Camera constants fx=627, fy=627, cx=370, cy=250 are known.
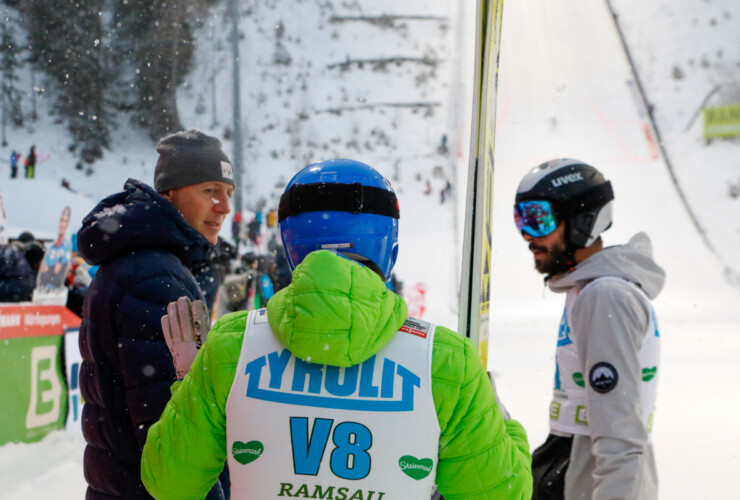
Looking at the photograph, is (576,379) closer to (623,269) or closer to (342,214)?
(623,269)

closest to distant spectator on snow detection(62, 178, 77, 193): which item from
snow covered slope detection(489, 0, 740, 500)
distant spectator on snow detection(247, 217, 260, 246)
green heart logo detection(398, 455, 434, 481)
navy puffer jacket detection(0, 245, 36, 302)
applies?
distant spectator on snow detection(247, 217, 260, 246)

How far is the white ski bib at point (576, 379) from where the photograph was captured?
1655 mm

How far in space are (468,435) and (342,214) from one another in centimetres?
39

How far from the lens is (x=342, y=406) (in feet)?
2.97

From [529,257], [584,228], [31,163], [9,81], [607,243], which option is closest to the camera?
[584,228]

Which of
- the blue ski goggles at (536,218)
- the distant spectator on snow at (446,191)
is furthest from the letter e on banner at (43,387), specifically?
the distant spectator on snow at (446,191)

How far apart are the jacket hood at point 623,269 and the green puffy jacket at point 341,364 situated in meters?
0.84

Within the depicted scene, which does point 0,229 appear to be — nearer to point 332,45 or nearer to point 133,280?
point 133,280

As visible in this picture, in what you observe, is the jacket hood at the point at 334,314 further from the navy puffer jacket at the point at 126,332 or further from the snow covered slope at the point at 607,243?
the snow covered slope at the point at 607,243

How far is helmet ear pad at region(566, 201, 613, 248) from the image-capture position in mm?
1885

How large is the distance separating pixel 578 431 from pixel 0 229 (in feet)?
15.1

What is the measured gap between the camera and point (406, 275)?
13.5 m

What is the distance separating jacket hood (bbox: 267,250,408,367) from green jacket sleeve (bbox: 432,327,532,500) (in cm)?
10

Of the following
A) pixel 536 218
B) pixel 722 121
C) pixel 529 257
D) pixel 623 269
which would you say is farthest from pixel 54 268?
pixel 722 121
